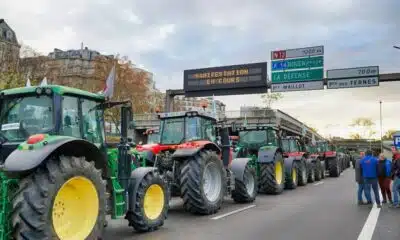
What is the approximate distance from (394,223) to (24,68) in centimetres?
3094

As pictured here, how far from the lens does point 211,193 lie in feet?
35.8

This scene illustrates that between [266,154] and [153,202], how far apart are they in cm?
802

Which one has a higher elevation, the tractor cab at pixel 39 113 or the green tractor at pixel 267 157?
the tractor cab at pixel 39 113

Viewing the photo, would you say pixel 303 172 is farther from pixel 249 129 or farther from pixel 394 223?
pixel 394 223

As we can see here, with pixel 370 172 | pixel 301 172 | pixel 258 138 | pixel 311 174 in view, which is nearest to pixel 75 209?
pixel 370 172

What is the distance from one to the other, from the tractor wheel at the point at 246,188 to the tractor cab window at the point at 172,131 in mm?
2360

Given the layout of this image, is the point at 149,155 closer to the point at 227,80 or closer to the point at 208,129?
the point at 208,129

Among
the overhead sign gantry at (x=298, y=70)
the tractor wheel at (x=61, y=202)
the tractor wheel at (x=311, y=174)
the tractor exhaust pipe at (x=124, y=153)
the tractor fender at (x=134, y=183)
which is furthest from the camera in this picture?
the overhead sign gantry at (x=298, y=70)

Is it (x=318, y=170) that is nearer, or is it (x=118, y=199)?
(x=118, y=199)

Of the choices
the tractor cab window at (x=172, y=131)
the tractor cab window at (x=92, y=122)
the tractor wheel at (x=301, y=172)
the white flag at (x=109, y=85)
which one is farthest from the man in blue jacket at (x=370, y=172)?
the white flag at (x=109, y=85)

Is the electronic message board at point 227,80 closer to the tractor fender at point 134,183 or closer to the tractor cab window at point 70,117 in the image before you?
the tractor fender at point 134,183

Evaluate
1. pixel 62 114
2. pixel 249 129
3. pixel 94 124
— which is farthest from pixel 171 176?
pixel 249 129

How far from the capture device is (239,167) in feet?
42.0

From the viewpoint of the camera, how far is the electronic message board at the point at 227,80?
23925 millimetres
